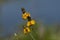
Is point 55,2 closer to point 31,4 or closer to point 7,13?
point 31,4

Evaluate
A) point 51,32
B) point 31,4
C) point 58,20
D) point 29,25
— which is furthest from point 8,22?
point 29,25

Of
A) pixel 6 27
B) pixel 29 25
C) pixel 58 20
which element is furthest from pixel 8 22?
pixel 29 25

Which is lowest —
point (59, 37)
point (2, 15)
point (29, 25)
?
point (59, 37)

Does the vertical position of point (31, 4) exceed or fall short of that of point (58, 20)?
it exceeds it

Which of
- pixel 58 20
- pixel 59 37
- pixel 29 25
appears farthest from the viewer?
pixel 58 20

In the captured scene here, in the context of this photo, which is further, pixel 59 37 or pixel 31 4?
pixel 31 4

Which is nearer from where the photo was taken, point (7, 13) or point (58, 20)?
point (58, 20)

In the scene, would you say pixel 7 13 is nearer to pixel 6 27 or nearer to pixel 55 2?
pixel 6 27

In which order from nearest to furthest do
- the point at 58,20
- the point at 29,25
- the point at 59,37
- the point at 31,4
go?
the point at 29,25
the point at 59,37
the point at 58,20
the point at 31,4

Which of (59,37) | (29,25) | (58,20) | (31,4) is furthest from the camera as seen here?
(31,4)
